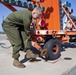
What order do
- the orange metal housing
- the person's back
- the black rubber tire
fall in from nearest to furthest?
the person's back → the black rubber tire → the orange metal housing

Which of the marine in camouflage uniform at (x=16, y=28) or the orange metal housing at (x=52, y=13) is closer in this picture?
the marine in camouflage uniform at (x=16, y=28)

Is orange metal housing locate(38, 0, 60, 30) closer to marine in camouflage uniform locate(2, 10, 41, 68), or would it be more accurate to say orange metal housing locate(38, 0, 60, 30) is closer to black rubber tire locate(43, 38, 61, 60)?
black rubber tire locate(43, 38, 61, 60)

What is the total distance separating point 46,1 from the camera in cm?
798

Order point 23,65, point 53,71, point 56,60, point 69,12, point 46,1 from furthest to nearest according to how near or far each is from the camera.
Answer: point 69,12, point 46,1, point 56,60, point 23,65, point 53,71

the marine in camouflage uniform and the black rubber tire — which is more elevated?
the marine in camouflage uniform

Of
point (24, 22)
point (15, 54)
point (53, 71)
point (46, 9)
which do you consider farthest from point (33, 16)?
point (46, 9)

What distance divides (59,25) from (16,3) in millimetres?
2021

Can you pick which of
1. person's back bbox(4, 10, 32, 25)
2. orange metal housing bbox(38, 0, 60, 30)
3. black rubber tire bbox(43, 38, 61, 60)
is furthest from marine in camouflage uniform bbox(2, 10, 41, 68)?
orange metal housing bbox(38, 0, 60, 30)

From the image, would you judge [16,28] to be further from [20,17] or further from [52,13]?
[52,13]

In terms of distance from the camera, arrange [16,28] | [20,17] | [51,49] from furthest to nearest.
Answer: [51,49] → [16,28] → [20,17]

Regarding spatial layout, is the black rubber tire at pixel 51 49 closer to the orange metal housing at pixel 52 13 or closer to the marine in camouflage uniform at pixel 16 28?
the marine in camouflage uniform at pixel 16 28

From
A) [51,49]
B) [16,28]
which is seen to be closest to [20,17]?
[16,28]

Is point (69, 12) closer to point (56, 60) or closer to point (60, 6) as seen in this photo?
A: point (60, 6)

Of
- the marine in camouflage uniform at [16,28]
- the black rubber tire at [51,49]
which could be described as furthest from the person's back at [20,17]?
the black rubber tire at [51,49]
